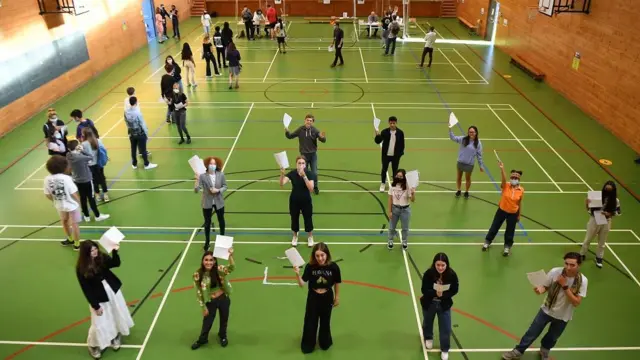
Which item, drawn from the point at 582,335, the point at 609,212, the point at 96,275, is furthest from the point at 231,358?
the point at 609,212

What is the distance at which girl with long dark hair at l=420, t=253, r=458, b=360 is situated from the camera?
5.86 meters

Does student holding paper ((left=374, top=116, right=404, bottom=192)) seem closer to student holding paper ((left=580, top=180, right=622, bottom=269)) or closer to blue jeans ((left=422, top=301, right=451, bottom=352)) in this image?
student holding paper ((left=580, top=180, right=622, bottom=269))

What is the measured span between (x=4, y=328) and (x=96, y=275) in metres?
2.72

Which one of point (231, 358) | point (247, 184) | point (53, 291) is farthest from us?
point (247, 184)

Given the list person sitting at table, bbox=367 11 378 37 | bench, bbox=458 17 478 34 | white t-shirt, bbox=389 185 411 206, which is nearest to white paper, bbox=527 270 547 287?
white t-shirt, bbox=389 185 411 206

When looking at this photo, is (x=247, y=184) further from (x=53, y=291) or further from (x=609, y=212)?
(x=609, y=212)

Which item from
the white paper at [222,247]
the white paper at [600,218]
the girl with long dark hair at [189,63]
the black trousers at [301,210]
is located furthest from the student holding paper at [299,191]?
the girl with long dark hair at [189,63]

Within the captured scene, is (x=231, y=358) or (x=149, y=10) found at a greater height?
(x=149, y=10)

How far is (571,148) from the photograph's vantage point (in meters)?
13.3

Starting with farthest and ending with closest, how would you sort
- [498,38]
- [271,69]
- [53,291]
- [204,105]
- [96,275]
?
1. [498,38]
2. [271,69]
3. [204,105]
4. [53,291]
5. [96,275]

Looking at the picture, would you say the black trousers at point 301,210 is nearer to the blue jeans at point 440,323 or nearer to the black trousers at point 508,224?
the blue jeans at point 440,323

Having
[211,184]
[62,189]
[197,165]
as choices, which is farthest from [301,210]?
[62,189]

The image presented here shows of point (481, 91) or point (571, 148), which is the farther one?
point (481, 91)

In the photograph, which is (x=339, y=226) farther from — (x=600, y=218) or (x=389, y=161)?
(x=600, y=218)
